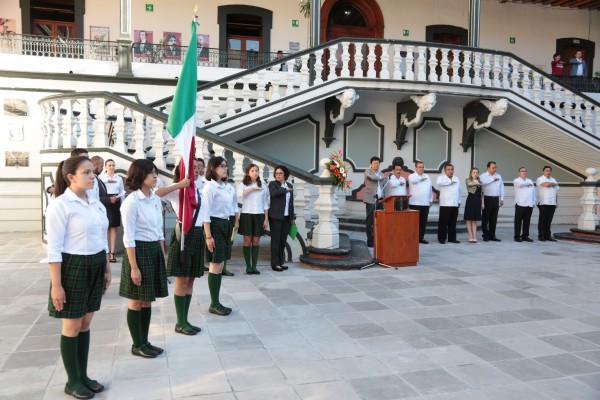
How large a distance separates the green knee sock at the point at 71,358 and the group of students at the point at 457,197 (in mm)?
7030

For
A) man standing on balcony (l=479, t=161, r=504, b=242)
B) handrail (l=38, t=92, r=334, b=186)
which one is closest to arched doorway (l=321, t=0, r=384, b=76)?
man standing on balcony (l=479, t=161, r=504, b=242)

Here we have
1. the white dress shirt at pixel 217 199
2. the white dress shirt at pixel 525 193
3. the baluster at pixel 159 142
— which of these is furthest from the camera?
the white dress shirt at pixel 525 193

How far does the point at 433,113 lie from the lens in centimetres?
1424

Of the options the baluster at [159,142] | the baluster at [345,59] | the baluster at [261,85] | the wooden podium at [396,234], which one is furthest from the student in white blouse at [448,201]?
the baluster at [159,142]

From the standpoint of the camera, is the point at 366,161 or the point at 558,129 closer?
the point at 558,129

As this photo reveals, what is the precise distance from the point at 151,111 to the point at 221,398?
6.08m

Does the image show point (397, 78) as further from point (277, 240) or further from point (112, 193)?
point (112, 193)

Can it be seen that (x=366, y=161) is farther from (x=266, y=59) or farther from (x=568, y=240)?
(x=568, y=240)

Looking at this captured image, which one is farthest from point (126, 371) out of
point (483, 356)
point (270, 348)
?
point (483, 356)

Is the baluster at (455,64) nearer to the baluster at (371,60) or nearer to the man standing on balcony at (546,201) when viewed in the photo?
the baluster at (371,60)

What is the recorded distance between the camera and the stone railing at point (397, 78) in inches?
440

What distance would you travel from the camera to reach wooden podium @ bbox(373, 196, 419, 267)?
8227 mm

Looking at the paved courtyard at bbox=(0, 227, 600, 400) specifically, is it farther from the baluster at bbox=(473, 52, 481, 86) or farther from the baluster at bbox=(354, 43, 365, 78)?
the baluster at bbox=(473, 52, 481, 86)

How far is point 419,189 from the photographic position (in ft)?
35.0
